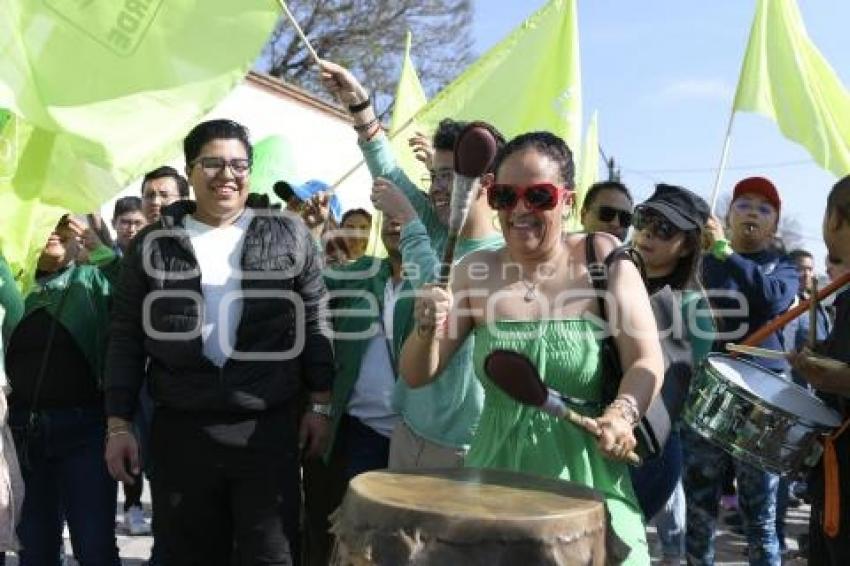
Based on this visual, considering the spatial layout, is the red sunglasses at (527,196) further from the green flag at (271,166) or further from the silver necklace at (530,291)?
the green flag at (271,166)

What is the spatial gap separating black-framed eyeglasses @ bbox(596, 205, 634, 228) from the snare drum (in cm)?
119

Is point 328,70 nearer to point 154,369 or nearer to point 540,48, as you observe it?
point 154,369

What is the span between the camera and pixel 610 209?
4.86m

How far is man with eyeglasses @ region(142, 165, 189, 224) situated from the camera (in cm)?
521

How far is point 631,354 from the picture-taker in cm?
251

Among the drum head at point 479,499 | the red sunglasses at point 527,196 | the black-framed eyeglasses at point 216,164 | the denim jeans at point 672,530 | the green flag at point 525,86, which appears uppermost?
the green flag at point 525,86

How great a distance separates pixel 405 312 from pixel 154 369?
0.93 metres

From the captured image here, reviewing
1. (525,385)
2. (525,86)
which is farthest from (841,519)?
(525,86)

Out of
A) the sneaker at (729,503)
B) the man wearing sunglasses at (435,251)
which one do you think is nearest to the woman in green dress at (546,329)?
the man wearing sunglasses at (435,251)

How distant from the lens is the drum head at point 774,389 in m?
3.37

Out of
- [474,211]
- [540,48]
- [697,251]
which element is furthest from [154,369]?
[540,48]

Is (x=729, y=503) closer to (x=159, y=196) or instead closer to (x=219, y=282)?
(x=159, y=196)

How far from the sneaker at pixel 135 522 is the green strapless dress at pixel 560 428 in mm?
4074

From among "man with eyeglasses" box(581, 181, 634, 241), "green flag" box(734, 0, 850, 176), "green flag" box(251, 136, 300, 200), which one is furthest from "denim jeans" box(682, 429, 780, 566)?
"green flag" box(251, 136, 300, 200)
